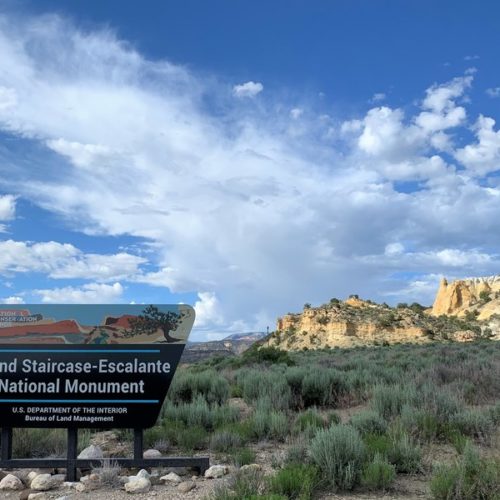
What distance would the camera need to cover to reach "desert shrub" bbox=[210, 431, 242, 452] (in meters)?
7.84

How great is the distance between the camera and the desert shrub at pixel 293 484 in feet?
17.5

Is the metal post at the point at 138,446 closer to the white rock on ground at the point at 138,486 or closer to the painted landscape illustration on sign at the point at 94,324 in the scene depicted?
the white rock on ground at the point at 138,486

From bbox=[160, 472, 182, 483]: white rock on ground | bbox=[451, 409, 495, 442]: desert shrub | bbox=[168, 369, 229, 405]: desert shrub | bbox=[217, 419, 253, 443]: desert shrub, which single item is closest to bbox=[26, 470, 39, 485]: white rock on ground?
bbox=[160, 472, 182, 483]: white rock on ground

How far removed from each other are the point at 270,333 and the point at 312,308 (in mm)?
9072

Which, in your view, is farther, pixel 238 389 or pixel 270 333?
pixel 270 333

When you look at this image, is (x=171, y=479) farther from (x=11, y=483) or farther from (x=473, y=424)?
(x=473, y=424)

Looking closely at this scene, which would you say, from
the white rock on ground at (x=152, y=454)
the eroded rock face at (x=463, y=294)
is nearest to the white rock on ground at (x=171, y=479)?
the white rock on ground at (x=152, y=454)

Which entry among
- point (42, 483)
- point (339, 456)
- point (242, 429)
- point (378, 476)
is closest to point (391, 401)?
point (242, 429)

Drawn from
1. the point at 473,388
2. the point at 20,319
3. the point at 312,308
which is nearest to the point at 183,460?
the point at 20,319

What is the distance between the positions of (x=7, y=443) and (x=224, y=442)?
2.80 m

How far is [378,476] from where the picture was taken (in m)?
5.78

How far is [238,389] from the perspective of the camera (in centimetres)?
1310

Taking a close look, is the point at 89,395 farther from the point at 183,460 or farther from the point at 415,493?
the point at 415,493

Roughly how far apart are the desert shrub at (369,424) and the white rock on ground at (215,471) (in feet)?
7.21
